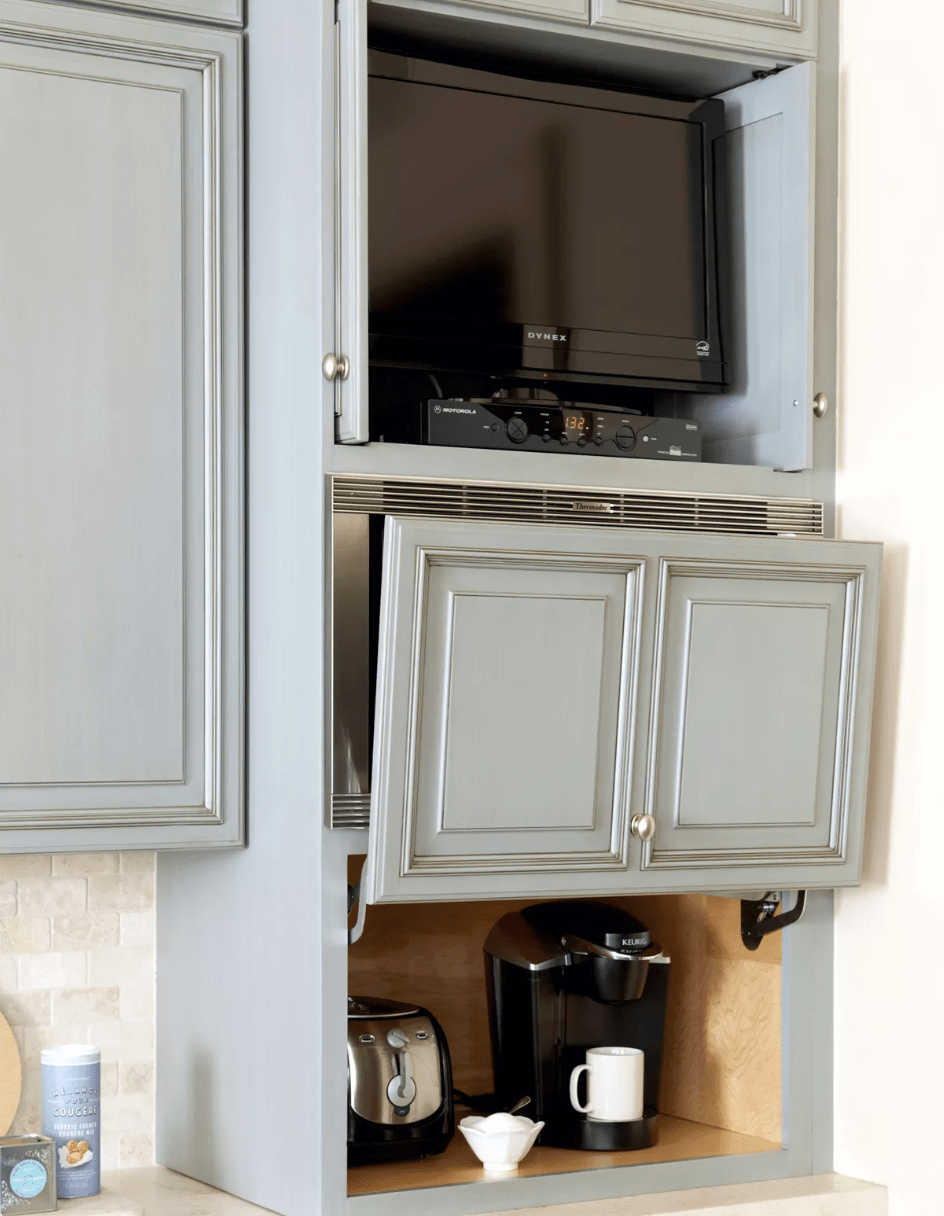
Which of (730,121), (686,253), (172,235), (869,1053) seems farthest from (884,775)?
(172,235)

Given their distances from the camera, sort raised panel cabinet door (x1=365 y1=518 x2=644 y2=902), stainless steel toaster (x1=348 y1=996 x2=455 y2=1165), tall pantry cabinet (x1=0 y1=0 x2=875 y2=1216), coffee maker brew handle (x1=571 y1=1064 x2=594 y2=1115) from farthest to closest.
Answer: coffee maker brew handle (x1=571 y1=1064 x2=594 y2=1115), stainless steel toaster (x1=348 y1=996 x2=455 y2=1165), tall pantry cabinet (x1=0 y1=0 x2=875 y2=1216), raised panel cabinet door (x1=365 y1=518 x2=644 y2=902)

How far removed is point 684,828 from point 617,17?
41.6 inches

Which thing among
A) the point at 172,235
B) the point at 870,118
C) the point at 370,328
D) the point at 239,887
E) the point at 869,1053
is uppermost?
the point at 870,118

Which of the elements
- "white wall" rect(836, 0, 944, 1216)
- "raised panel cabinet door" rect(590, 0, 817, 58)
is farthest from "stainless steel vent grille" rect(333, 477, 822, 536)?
"raised panel cabinet door" rect(590, 0, 817, 58)

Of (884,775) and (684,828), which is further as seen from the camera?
(884,775)

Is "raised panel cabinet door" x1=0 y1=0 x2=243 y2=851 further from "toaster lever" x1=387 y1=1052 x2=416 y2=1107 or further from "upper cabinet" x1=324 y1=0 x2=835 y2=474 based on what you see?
"toaster lever" x1=387 y1=1052 x2=416 y2=1107

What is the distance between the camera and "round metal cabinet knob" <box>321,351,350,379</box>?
1889 mm

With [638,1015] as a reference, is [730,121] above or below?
above

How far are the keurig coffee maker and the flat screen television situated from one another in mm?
779

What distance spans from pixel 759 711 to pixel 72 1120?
3.34ft

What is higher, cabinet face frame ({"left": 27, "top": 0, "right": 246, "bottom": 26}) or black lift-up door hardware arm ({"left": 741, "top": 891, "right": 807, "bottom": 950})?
cabinet face frame ({"left": 27, "top": 0, "right": 246, "bottom": 26})

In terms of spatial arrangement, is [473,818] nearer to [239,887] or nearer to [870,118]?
[239,887]

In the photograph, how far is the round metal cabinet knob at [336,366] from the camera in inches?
74.4

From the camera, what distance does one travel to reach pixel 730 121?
2309mm
